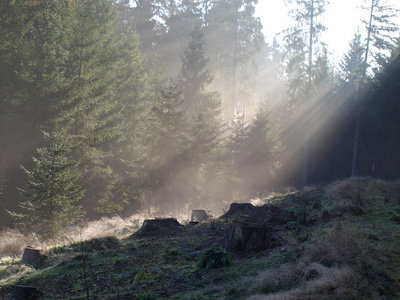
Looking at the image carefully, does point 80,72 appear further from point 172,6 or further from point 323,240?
point 172,6

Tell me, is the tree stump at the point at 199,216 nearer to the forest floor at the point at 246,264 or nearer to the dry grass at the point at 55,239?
the dry grass at the point at 55,239

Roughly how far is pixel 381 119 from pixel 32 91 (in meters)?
32.9

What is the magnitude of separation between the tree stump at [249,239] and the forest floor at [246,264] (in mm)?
36

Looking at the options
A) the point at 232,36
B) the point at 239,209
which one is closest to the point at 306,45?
the point at 232,36

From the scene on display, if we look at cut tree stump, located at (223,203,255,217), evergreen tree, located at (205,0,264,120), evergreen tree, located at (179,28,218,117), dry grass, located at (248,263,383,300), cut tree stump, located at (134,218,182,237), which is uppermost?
evergreen tree, located at (205,0,264,120)

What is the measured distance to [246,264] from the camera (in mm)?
6992

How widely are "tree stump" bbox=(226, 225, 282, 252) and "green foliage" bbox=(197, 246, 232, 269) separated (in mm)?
952

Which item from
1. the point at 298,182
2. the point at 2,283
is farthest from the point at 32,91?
the point at 298,182

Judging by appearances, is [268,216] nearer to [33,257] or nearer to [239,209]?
[239,209]

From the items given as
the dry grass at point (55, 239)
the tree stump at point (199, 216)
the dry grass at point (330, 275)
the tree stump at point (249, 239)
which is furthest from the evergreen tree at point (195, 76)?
the dry grass at point (330, 275)

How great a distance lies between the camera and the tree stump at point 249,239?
809 centimetres

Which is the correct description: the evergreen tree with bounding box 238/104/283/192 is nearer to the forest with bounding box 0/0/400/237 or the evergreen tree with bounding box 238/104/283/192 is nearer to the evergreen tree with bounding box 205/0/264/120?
the forest with bounding box 0/0/400/237

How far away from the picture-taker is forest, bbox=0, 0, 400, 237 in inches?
721

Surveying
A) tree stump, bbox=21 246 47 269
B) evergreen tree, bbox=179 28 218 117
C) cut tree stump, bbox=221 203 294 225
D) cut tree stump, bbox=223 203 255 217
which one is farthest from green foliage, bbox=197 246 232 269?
evergreen tree, bbox=179 28 218 117
